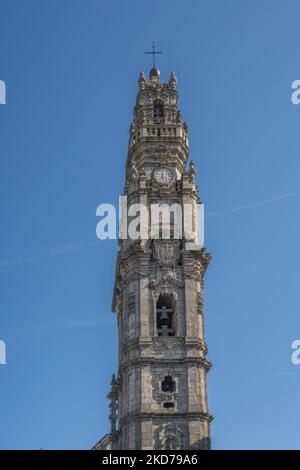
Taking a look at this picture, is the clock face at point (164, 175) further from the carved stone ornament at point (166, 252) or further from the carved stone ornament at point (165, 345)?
the carved stone ornament at point (165, 345)

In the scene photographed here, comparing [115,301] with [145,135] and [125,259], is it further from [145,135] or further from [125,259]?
[145,135]

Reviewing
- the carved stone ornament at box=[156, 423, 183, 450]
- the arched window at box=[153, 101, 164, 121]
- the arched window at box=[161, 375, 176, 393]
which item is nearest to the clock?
the arched window at box=[153, 101, 164, 121]

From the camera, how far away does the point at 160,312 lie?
69125 mm

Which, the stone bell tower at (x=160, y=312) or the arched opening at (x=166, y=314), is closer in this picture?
the stone bell tower at (x=160, y=312)

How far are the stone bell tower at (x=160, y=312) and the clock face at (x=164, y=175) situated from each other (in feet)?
0.25

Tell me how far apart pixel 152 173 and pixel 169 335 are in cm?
1321

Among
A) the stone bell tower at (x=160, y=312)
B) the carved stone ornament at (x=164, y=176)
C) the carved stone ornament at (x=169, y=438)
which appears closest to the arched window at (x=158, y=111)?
the stone bell tower at (x=160, y=312)

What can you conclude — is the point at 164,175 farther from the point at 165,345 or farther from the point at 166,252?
the point at 165,345

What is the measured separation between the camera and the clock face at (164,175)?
7375 cm

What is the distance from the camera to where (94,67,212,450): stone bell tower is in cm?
6481

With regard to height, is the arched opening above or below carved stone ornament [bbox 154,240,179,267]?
below

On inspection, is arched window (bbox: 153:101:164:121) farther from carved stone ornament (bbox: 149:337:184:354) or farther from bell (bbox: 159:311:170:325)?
carved stone ornament (bbox: 149:337:184:354)

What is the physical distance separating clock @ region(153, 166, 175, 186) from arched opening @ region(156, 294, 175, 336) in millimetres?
9323
